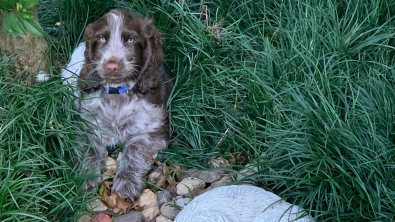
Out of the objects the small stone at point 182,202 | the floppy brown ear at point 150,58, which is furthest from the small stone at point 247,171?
the floppy brown ear at point 150,58

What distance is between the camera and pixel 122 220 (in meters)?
4.02

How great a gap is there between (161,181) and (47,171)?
943 mm

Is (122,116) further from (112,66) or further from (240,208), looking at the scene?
(240,208)

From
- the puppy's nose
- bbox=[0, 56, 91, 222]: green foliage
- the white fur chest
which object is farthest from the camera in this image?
the white fur chest

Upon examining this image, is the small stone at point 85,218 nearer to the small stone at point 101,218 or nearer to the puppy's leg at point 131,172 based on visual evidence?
the small stone at point 101,218

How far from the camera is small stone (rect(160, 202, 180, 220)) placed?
13.5 ft

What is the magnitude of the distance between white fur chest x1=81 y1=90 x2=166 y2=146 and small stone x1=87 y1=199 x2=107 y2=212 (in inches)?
21.0

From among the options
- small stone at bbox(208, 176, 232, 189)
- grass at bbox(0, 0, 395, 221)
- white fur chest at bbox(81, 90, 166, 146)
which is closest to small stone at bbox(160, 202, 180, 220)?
small stone at bbox(208, 176, 232, 189)

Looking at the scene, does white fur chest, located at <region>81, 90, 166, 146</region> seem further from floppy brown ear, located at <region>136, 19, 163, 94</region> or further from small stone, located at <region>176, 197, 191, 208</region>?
small stone, located at <region>176, 197, 191, 208</region>

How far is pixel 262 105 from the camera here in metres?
4.41

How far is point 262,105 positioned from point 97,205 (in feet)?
4.67

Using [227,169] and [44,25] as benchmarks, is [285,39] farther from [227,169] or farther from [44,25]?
[44,25]

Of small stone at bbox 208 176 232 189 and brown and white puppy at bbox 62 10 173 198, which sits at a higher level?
brown and white puppy at bbox 62 10 173 198

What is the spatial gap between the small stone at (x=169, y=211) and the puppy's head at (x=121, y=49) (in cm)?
93
